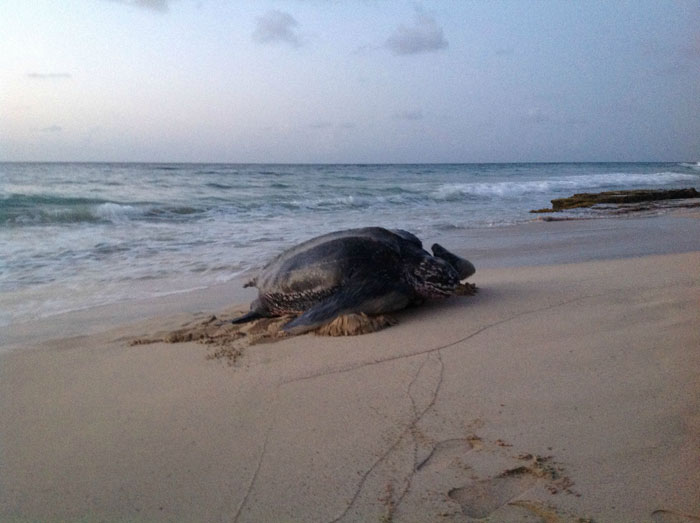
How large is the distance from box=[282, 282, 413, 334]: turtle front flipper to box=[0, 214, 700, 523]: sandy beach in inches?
9.3

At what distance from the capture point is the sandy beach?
1730mm

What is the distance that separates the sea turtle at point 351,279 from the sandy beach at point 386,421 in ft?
0.91

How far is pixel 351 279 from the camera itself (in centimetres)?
416

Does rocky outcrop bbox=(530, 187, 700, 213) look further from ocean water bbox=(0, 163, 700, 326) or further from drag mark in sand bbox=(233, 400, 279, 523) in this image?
drag mark in sand bbox=(233, 400, 279, 523)

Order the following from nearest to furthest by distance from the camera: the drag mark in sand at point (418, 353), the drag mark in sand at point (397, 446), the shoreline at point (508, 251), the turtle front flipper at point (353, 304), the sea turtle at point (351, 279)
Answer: the drag mark in sand at point (397, 446) < the drag mark in sand at point (418, 353) < the turtle front flipper at point (353, 304) < the sea turtle at point (351, 279) < the shoreline at point (508, 251)

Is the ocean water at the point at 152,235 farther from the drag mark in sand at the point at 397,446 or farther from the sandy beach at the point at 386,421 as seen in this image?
the drag mark in sand at the point at 397,446

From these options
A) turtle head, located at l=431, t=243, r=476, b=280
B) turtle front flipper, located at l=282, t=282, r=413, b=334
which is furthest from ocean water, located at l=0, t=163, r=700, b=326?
turtle head, located at l=431, t=243, r=476, b=280

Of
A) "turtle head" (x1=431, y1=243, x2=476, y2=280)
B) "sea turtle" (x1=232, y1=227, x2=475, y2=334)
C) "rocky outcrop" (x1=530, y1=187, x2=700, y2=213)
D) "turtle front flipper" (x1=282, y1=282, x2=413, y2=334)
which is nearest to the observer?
"turtle front flipper" (x1=282, y1=282, x2=413, y2=334)

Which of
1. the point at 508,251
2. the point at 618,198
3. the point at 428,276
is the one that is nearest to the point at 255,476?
the point at 428,276

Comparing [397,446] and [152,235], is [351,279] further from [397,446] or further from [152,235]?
[152,235]

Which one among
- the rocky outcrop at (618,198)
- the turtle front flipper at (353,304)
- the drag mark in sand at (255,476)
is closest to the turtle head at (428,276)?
the turtle front flipper at (353,304)

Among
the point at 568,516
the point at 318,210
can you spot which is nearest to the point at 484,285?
the point at 568,516

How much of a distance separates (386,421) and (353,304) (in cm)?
172

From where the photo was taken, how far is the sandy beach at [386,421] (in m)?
1.73
